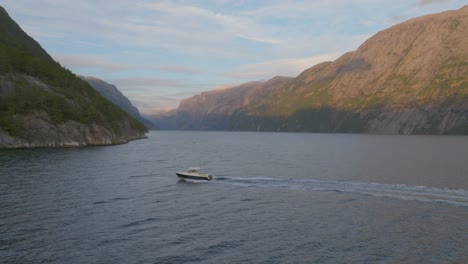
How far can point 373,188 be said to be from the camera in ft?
225

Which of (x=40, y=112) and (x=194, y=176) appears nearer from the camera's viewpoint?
(x=194, y=176)

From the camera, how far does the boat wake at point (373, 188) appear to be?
5972cm

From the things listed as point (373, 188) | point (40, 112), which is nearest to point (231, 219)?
point (373, 188)

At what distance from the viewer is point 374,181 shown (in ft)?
255

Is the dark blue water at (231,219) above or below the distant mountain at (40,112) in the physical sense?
below

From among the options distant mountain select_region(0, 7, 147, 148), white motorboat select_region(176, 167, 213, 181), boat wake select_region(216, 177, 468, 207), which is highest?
distant mountain select_region(0, 7, 147, 148)

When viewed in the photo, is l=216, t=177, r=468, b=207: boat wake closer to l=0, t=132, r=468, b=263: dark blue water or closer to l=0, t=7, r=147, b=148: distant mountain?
l=0, t=132, r=468, b=263: dark blue water

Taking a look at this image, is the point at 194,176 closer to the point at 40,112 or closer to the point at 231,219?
the point at 231,219

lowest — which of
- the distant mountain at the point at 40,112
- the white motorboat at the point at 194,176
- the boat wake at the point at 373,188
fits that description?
the boat wake at the point at 373,188

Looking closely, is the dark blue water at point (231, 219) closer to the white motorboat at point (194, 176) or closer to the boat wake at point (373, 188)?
the boat wake at point (373, 188)

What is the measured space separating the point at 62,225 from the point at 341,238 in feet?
97.4

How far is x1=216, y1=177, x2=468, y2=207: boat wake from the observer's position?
59.7 metres

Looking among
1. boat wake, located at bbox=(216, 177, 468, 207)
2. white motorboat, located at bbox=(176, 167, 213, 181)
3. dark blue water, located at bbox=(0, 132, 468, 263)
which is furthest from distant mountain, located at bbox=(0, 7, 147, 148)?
boat wake, located at bbox=(216, 177, 468, 207)

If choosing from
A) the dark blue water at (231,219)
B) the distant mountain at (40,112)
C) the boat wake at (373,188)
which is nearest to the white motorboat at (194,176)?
the boat wake at (373,188)
